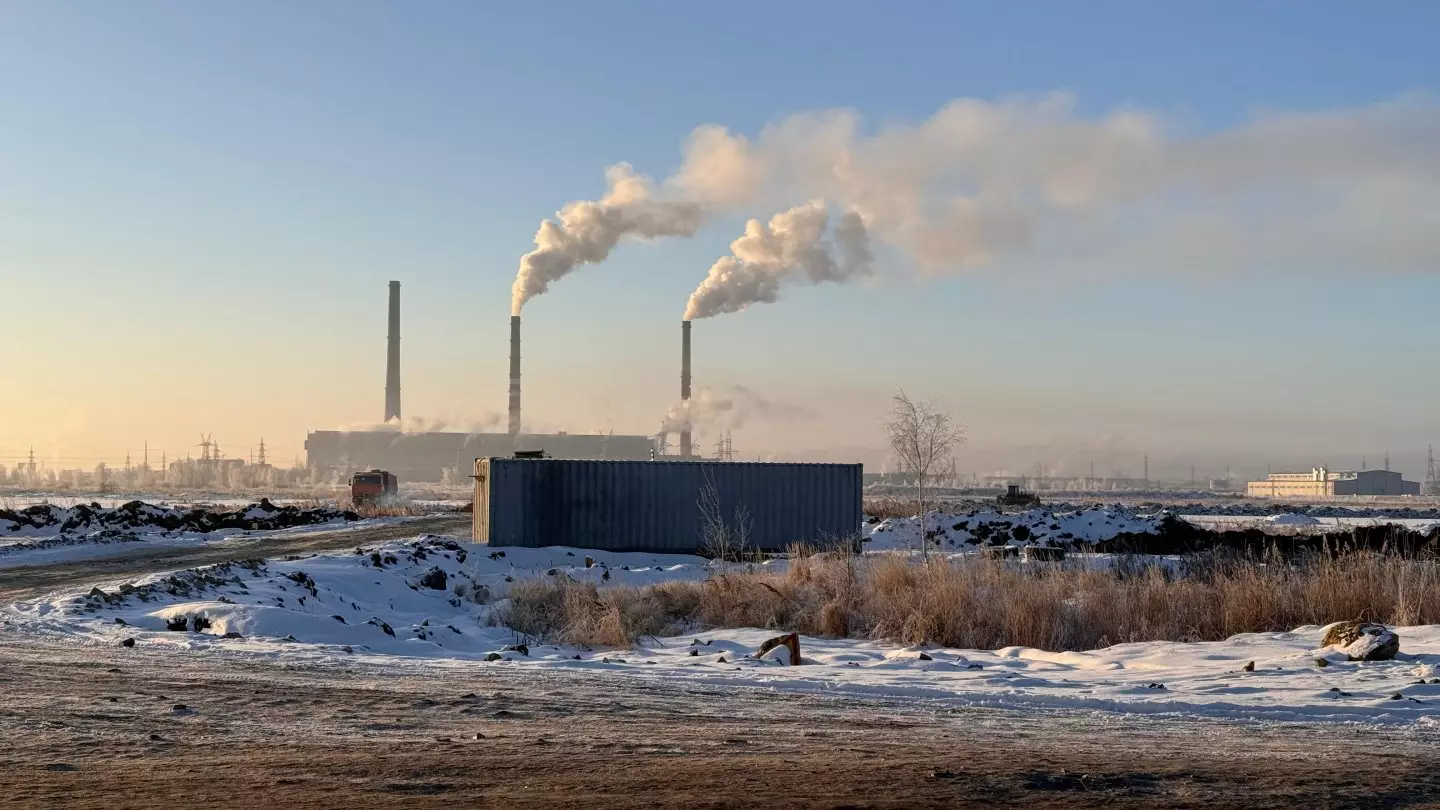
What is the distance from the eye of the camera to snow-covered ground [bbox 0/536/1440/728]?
29.7 feet

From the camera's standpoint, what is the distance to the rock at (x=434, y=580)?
21891mm

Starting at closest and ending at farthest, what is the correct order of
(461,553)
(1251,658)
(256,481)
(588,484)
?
(1251,658), (461,553), (588,484), (256,481)

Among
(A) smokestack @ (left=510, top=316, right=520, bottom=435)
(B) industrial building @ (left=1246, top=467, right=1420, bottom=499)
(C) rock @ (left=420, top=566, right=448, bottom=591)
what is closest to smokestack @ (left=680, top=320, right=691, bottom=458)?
(A) smokestack @ (left=510, top=316, right=520, bottom=435)

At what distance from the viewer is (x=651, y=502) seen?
3334 centimetres

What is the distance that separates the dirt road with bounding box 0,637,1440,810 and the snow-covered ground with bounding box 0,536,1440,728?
0.84 metres

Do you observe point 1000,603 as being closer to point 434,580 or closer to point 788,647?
point 788,647

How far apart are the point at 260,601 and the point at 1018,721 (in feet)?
38.0

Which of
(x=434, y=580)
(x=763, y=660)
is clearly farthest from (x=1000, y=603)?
(x=434, y=580)

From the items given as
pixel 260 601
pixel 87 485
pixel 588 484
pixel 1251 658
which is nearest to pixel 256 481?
pixel 87 485

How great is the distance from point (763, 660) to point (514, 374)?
263ft

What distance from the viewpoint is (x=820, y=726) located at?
782cm

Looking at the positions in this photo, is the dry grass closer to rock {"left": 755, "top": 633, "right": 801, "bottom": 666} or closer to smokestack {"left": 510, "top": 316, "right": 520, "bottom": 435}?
rock {"left": 755, "top": 633, "right": 801, "bottom": 666}

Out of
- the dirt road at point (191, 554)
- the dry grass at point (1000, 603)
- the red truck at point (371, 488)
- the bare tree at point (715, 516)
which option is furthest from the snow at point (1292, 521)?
the red truck at point (371, 488)

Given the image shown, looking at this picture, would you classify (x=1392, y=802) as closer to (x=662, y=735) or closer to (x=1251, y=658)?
(x=662, y=735)
